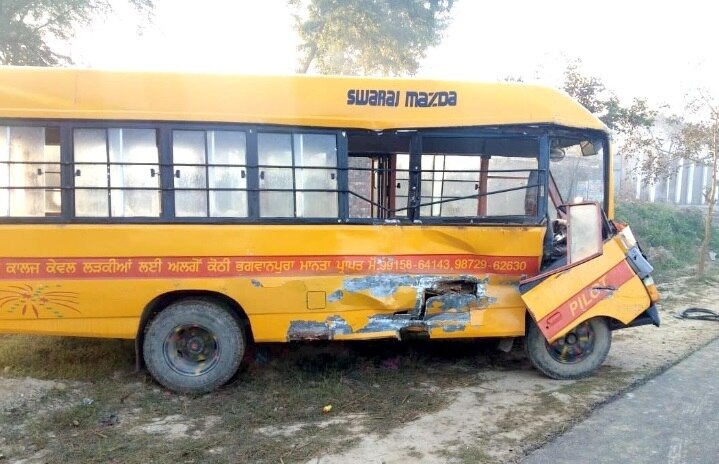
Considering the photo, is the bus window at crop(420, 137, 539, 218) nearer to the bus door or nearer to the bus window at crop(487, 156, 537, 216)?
the bus window at crop(487, 156, 537, 216)

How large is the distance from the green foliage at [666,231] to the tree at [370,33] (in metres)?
7.77

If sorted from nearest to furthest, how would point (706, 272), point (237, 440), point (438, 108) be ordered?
point (237, 440), point (438, 108), point (706, 272)

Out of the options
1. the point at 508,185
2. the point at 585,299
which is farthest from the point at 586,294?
the point at 508,185

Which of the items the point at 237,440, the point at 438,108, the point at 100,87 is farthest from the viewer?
the point at 438,108

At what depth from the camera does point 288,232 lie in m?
5.05

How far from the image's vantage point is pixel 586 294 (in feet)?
17.5

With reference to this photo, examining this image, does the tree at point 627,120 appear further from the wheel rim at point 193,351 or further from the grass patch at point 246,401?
the wheel rim at point 193,351

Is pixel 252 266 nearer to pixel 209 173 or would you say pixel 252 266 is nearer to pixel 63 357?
pixel 209 173

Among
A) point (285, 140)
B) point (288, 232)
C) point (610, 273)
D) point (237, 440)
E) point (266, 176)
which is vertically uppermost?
point (285, 140)

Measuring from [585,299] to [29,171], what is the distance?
200 inches

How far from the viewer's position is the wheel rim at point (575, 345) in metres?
5.56

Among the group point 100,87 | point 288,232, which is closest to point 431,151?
point 288,232

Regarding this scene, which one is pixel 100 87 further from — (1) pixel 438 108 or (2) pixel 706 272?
(2) pixel 706 272

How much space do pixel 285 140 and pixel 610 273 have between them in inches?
129
